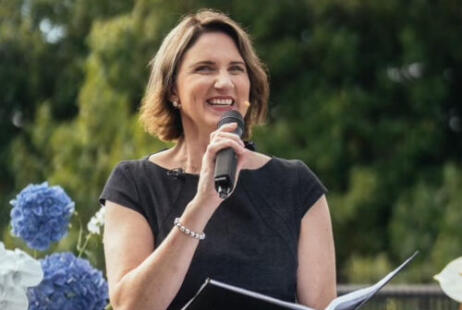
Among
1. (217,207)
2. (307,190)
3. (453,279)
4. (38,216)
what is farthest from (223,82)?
(38,216)

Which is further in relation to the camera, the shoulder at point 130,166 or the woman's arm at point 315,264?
the shoulder at point 130,166

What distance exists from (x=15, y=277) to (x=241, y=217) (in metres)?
0.65

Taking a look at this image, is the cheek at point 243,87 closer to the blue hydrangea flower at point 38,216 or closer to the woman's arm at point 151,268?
the woman's arm at point 151,268

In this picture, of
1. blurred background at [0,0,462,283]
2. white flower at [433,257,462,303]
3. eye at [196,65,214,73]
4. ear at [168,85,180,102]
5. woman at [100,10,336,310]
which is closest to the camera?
white flower at [433,257,462,303]

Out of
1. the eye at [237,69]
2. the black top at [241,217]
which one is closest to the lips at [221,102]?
the eye at [237,69]

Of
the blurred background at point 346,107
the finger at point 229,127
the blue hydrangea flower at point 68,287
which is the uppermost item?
the blurred background at point 346,107

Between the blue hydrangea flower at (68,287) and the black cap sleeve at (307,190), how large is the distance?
2.49ft

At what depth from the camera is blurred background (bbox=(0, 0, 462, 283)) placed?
41.0 feet

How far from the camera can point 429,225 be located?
12.3 metres

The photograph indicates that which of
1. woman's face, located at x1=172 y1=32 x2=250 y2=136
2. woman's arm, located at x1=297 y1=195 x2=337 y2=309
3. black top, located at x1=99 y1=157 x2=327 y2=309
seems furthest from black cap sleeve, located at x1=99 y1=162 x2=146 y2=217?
woman's arm, located at x1=297 y1=195 x2=337 y2=309

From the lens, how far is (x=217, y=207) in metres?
2.89

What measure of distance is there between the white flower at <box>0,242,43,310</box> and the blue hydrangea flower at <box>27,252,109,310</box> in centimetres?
45

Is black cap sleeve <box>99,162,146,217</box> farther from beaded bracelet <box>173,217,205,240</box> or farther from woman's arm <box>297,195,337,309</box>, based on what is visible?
woman's arm <box>297,195,337,309</box>

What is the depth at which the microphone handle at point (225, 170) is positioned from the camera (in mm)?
2445
